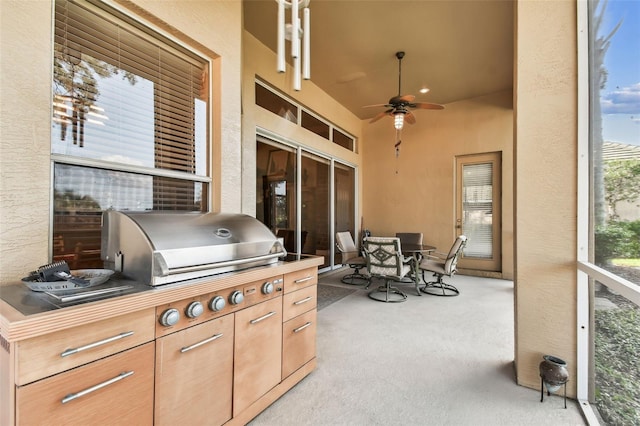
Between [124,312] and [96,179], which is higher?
[96,179]

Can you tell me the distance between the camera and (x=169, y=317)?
1156mm

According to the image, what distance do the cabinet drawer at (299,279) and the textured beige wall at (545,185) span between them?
4.87 ft

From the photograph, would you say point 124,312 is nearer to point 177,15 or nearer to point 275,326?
point 275,326

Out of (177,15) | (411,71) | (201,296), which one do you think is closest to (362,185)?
(411,71)

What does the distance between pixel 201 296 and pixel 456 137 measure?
6.24m

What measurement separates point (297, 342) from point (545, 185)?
201 centimetres

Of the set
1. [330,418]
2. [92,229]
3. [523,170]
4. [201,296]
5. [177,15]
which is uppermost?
[177,15]

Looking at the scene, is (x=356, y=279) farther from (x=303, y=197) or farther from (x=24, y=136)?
(x=24, y=136)

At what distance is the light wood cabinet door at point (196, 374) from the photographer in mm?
1173

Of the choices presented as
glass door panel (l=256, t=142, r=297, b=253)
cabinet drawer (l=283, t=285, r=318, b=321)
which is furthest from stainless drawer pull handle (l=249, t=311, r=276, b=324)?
glass door panel (l=256, t=142, r=297, b=253)

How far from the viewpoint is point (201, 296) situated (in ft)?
4.28

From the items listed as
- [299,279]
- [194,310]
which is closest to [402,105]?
[299,279]

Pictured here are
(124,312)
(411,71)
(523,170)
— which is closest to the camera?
(124,312)

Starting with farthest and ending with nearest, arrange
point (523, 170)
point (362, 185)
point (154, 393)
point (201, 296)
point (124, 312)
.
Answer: point (362, 185), point (523, 170), point (201, 296), point (154, 393), point (124, 312)
